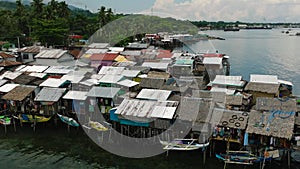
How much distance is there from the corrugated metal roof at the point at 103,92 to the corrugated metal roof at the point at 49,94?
101 inches

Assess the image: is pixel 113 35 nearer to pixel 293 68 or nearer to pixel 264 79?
pixel 293 68

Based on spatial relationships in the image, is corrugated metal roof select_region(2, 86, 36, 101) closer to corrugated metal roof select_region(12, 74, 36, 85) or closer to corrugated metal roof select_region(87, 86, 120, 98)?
corrugated metal roof select_region(12, 74, 36, 85)

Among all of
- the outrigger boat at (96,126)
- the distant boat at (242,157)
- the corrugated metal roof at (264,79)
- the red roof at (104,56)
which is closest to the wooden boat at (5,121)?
the outrigger boat at (96,126)

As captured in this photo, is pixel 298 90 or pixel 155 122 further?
pixel 298 90

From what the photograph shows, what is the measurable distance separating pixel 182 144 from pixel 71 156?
23.2ft

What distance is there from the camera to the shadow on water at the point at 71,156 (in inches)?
647

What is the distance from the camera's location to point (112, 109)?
18.9 m

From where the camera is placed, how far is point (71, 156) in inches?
693

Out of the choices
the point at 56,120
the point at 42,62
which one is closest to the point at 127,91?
the point at 56,120

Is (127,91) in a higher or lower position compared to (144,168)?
higher

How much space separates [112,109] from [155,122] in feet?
10.8

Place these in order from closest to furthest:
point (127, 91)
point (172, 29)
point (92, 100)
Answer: point (92, 100)
point (127, 91)
point (172, 29)

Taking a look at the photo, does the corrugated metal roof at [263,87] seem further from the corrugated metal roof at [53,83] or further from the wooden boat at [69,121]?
the corrugated metal roof at [53,83]

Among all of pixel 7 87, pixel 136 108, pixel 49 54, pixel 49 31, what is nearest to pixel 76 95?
pixel 136 108
